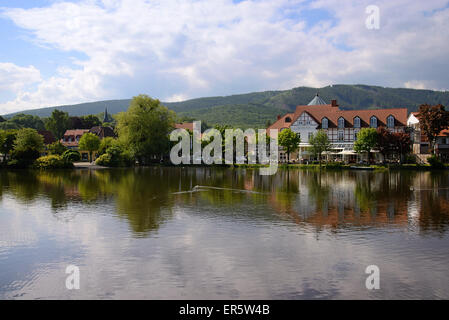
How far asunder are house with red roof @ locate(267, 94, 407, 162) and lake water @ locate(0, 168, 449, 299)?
175ft

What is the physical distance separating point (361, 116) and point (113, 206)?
64297 millimetres

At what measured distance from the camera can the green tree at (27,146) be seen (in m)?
62.3

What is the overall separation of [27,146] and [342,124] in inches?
2204

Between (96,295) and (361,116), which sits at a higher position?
(361,116)

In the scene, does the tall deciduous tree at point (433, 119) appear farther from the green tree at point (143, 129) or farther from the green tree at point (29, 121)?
the green tree at point (29, 121)

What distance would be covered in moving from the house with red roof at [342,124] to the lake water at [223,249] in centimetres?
5322

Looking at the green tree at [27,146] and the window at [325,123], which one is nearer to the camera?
the green tree at [27,146]

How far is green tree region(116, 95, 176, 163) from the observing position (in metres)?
67.3

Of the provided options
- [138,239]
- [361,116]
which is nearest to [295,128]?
[361,116]

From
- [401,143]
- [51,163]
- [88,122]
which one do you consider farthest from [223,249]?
[88,122]

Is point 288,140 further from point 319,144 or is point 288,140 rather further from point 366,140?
point 366,140

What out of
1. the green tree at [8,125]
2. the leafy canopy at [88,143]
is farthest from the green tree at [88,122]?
the leafy canopy at [88,143]
